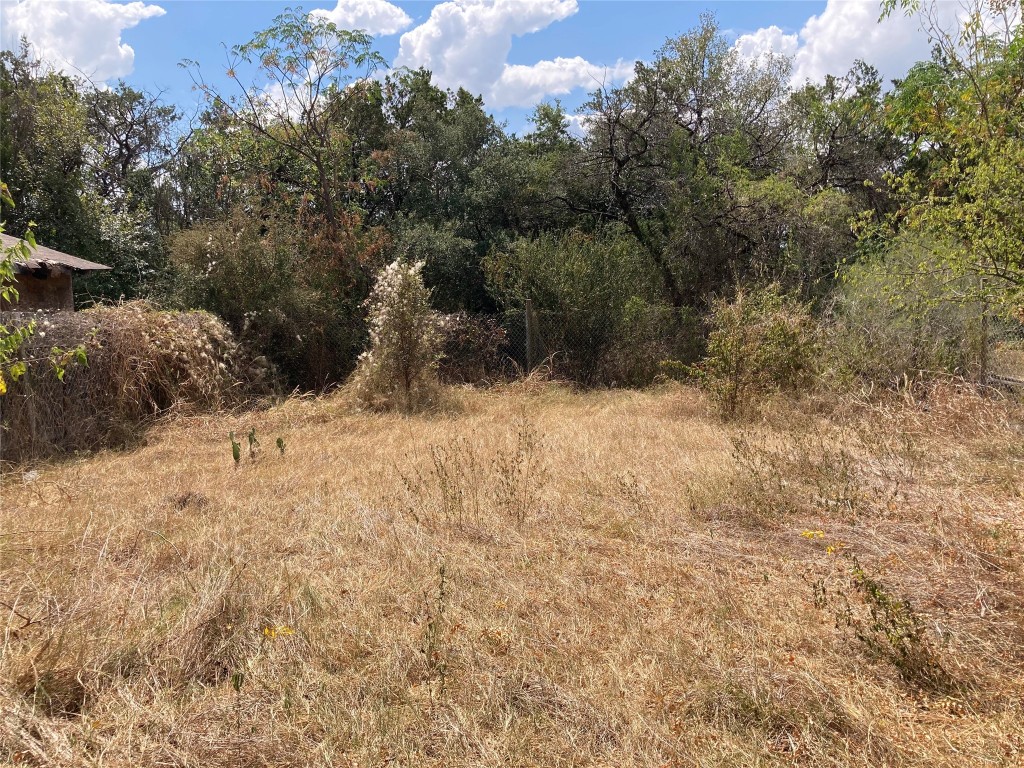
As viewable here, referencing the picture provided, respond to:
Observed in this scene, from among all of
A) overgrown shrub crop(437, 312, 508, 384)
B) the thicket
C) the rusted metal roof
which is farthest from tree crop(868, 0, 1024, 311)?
the rusted metal roof

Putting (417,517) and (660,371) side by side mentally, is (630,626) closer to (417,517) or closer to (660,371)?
(417,517)

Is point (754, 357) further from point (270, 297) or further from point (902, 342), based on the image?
point (270, 297)

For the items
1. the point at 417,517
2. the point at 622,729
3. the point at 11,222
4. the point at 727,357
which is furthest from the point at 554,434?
the point at 11,222

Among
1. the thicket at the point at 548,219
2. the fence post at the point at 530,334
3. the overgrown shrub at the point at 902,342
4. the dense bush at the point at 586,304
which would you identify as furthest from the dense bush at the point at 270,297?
the overgrown shrub at the point at 902,342

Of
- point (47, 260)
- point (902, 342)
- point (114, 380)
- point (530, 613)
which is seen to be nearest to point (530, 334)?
point (902, 342)

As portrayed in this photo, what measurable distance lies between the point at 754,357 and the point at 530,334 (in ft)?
14.5

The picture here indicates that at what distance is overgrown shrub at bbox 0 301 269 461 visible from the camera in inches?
276

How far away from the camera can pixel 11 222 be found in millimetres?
12945

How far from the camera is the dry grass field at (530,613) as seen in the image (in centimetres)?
240

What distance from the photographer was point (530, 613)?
3.30 m

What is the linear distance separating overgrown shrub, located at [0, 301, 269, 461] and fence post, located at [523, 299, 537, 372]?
4.58 metres

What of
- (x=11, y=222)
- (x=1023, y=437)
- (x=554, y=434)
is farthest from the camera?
(x=11, y=222)

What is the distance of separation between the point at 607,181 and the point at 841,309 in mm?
6204

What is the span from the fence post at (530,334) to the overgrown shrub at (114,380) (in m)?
4.58
